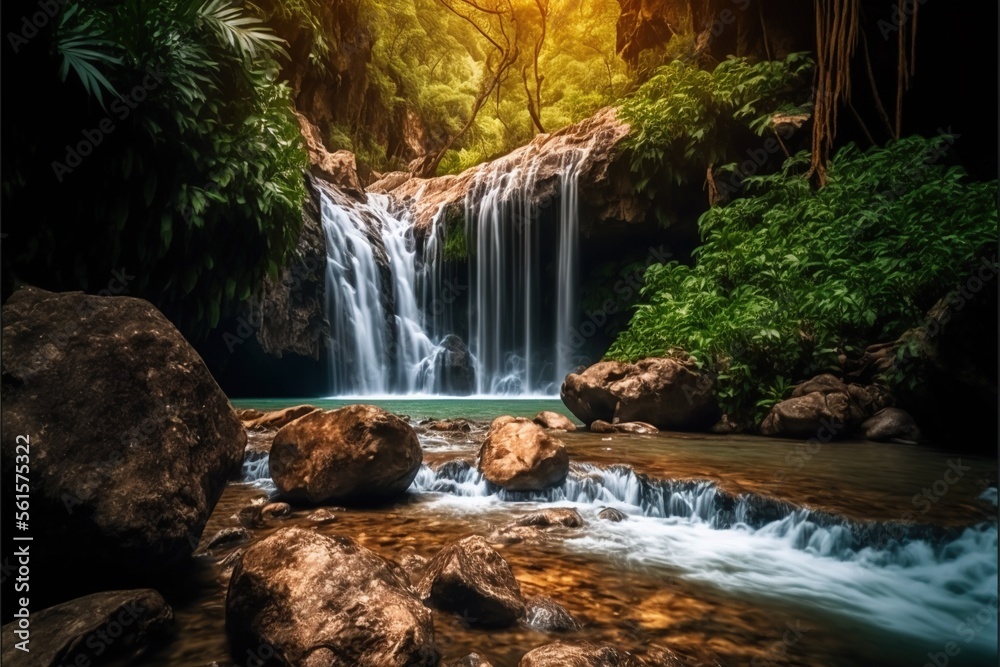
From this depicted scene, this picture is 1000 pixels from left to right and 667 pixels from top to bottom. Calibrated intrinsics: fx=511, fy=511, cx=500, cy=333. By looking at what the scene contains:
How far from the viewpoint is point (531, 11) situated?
2030cm

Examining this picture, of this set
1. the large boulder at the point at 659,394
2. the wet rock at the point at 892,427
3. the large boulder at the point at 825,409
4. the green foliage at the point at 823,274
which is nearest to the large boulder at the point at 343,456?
the large boulder at the point at 659,394

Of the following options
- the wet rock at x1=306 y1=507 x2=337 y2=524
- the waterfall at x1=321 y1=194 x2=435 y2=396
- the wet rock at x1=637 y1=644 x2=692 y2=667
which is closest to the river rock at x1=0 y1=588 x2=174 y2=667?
the wet rock at x1=306 y1=507 x2=337 y2=524

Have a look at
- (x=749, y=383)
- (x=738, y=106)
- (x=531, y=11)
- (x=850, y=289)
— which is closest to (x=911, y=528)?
(x=749, y=383)

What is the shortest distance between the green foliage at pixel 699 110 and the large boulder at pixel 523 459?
8734mm

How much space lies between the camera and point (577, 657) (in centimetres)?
201

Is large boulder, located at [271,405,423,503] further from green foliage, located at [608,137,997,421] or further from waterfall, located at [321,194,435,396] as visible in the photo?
waterfall, located at [321,194,435,396]

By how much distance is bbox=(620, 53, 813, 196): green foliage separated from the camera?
1071cm

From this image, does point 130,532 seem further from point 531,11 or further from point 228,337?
point 531,11

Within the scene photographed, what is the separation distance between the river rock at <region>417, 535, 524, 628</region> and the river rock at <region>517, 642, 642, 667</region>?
1.30 feet

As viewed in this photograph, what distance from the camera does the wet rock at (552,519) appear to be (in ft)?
13.0

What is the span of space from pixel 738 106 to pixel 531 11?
1280cm

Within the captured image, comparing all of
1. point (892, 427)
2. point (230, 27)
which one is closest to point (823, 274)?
point (892, 427)

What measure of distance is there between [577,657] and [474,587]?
0.67 m

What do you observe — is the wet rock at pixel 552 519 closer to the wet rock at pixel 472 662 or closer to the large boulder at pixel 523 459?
the large boulder at pixel 523 459
